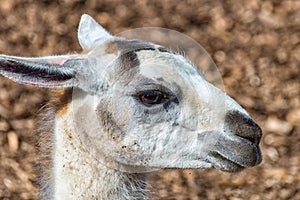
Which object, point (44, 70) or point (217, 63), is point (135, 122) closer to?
point (44, 70)

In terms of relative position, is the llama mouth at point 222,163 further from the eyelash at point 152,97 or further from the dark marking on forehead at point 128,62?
the dark marking on forehead at point 128,62

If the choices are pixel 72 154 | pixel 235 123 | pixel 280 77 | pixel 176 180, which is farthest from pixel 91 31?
pixel 280 77

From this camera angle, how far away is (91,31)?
13.5ft

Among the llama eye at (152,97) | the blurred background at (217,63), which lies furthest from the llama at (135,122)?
the blurred background at (217,63)

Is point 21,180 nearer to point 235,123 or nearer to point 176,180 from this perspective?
point 176,180

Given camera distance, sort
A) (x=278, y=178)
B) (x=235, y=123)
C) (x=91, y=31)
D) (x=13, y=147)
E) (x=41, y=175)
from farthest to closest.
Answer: (x=13, y=147) < (x=278, y=178) < (x=91, y=31) < (x=41, y=175) < (x=235, y=123)

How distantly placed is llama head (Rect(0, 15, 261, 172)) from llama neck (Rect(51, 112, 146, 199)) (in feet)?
0.16

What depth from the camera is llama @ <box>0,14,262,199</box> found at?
3383 mm

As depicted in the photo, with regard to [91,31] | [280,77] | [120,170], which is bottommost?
[280,77]

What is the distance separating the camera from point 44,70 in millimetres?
3207

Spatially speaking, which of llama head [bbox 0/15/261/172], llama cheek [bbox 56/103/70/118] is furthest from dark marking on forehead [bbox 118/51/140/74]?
llama cheek [bbox 56/103/70/118]

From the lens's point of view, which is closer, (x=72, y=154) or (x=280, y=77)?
(x=72, y=154)

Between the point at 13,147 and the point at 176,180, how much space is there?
65.9 inches

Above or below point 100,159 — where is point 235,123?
above
